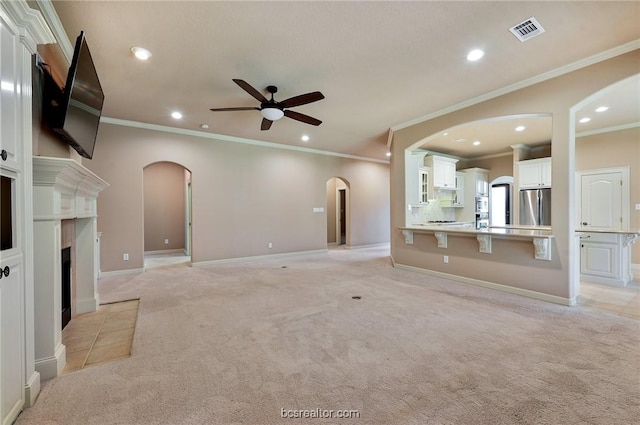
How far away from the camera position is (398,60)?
3027mm

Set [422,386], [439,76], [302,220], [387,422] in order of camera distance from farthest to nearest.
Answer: [302,220]
[439,76]
[422,386]
[387,422]

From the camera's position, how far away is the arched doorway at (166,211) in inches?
290

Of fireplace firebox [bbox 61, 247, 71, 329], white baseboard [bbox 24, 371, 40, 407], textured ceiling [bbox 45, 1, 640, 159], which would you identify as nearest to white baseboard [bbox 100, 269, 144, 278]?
fireplace firebox [bbox 61, 247, 71, 329]

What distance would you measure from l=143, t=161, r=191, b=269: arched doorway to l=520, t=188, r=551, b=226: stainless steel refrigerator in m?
8.32

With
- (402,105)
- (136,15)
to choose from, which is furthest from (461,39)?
(136,15)

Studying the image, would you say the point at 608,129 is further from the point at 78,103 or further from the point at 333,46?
the point at 78,103

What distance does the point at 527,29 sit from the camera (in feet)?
8.23

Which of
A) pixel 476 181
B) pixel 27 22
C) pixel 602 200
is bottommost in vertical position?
pixel 602 200

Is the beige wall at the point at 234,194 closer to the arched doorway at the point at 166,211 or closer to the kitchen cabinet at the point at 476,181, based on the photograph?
the arched doorway at the point at 166,211

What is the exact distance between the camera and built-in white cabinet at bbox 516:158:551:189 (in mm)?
6172

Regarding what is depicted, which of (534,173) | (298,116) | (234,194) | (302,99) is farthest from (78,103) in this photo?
(534,173)

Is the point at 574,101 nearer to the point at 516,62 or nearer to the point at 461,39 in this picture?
the point at 516,62

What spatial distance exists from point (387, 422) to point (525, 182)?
276 inches

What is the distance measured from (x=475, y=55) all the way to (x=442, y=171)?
4.54 m
